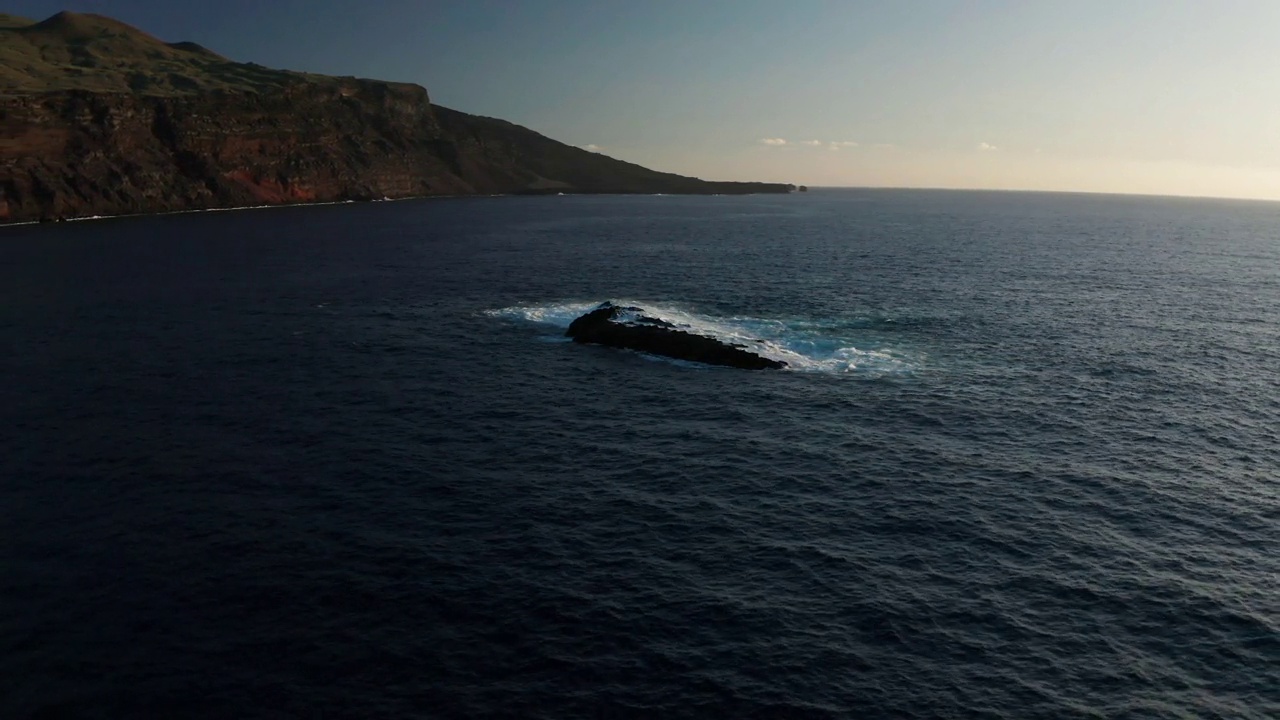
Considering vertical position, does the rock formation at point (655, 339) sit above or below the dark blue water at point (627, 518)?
above

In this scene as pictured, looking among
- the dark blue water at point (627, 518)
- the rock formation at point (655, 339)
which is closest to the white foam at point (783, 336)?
the dark blue water at point (627, 518)

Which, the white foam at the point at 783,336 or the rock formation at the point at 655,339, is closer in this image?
the white foam at the point at 783,336

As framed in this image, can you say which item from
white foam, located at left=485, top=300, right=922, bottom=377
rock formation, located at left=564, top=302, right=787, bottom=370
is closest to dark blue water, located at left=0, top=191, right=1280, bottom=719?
white foam, located at left=485, top=300, right=922, bottom=377

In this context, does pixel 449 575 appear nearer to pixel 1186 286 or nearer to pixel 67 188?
pixel 1186 286

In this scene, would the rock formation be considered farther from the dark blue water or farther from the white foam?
the dark blue water

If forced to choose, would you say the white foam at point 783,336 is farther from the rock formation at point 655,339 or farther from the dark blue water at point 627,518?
the rock formation at point 655,339

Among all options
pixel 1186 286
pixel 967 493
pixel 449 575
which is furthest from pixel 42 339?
pixel 1186 286
